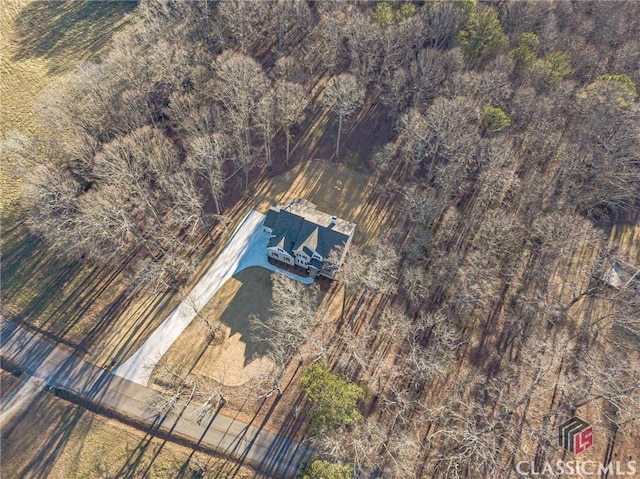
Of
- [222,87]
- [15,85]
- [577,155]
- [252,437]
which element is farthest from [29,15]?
[577,155]

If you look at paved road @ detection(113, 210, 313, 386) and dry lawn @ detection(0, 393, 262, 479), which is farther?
paved road @ detection(113, 210, 313, 386)

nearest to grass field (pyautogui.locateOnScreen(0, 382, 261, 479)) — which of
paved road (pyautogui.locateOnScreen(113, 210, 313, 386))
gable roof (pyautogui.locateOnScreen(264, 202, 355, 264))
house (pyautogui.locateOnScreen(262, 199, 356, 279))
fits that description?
paved road (pyautogui.locateOnScreen(113, 210, 313, 386))

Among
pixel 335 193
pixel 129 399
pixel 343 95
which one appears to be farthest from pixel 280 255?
pixel 343 95

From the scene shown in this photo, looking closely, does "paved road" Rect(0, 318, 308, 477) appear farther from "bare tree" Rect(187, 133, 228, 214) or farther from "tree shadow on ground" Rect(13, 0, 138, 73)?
"tree shadow on ground" Rect(13, 0, 138, 73)

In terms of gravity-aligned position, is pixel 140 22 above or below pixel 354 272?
above

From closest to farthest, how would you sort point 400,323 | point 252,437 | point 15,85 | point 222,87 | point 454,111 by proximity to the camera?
1. point 252,437
2. point 400,323
3. point 454,111
4. point 222,87
5. point 15,85

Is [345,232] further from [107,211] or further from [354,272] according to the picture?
[107,211]
